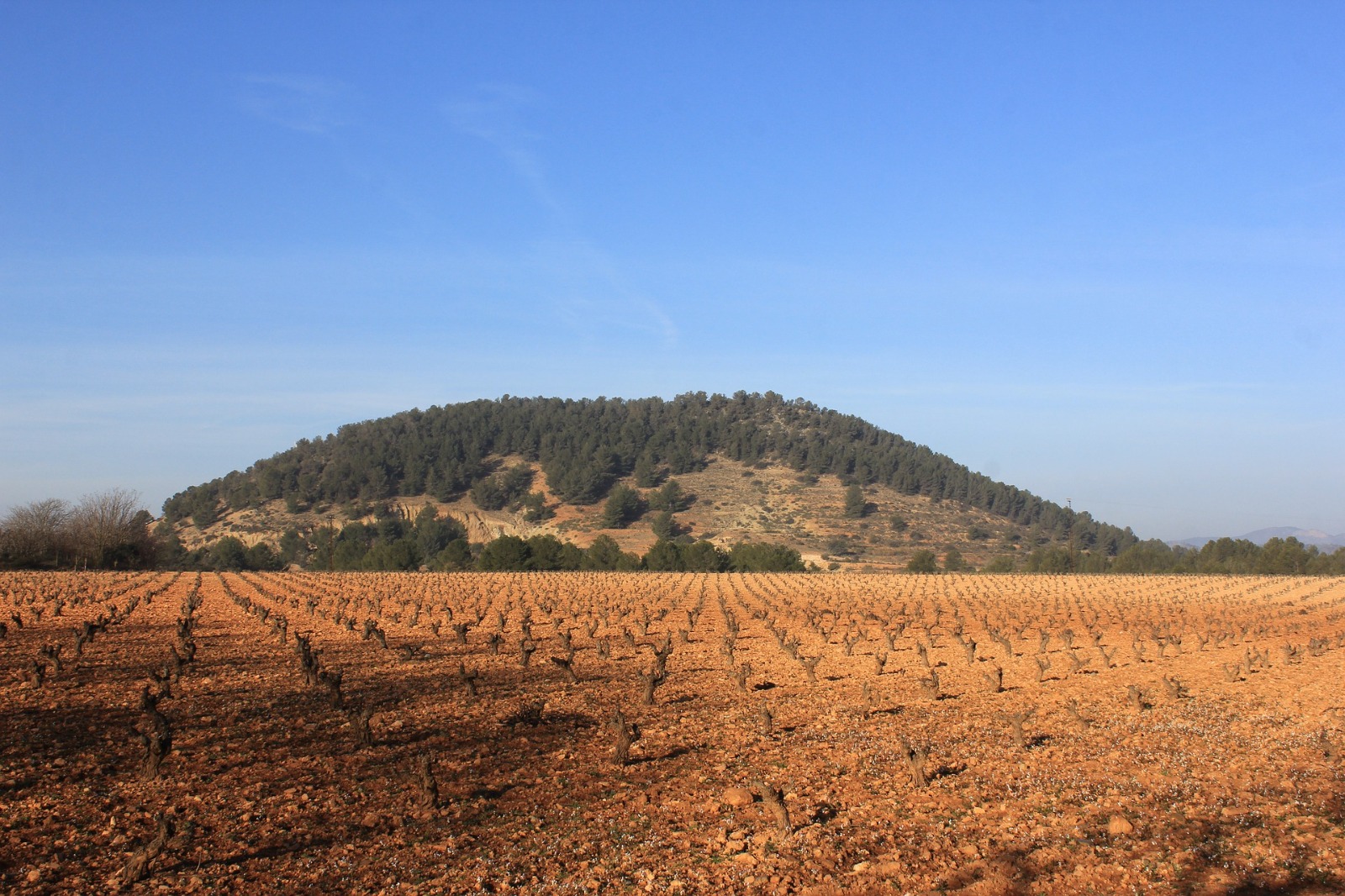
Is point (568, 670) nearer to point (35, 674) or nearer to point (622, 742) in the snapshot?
point (622, 742)

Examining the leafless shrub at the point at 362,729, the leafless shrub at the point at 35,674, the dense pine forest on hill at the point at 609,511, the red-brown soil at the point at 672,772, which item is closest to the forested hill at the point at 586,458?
the dense pine forest on hill at the point at 609,511

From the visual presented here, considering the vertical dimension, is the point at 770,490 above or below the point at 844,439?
below

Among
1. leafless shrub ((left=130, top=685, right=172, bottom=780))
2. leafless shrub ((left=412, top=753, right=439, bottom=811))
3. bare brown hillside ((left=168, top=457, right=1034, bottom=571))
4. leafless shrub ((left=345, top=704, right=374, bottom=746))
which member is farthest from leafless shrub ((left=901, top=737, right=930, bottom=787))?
bare brown hillside ((left=168, top=457, right=1034, bottom=571))

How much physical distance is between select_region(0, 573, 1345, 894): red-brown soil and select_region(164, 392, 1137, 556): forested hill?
9985 centimetres

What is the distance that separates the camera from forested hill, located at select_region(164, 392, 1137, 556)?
119250 millimetres

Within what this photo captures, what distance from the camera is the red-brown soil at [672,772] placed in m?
7.50

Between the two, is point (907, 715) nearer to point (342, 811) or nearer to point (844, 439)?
point (342, 811)

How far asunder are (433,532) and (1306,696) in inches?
3614

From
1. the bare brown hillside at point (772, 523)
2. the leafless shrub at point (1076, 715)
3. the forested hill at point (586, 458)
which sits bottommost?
the leafless shrub at point (1076, 715)

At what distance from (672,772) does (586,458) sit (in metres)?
122

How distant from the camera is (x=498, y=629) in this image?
1038 inches

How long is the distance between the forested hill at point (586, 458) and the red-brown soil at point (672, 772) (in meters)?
99.9

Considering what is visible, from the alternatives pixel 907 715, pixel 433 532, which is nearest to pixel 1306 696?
pixel 907 715

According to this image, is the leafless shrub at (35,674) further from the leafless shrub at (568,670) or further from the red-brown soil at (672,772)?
the leafless shrub at (568,670)
